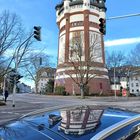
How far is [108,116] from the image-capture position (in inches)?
125

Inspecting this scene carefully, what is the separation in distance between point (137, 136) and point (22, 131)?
918mm

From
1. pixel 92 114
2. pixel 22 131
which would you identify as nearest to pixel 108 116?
pixel 92 114

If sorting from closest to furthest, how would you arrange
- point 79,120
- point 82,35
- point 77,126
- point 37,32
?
1. point 77,126
2. point 79,120
3. point 37,32
4. point 82,35

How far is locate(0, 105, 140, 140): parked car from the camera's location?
2676 millimetres

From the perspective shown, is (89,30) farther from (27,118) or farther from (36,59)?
(27,118)

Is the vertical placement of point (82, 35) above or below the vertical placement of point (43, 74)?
above

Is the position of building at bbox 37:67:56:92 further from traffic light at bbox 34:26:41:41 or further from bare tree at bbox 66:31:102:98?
traffic light at bbox 34:26:41:41

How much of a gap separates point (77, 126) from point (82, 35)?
235 feet

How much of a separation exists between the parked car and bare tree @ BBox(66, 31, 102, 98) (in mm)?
61708

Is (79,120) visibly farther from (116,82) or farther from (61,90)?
(116,82)

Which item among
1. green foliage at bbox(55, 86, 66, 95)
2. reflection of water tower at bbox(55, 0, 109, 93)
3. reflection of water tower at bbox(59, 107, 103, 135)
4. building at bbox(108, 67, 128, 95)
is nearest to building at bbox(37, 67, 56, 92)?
building at bbox(108, 67, 128, 95)

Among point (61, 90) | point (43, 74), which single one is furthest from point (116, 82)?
point (61, 90)

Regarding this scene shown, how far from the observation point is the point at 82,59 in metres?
71.6

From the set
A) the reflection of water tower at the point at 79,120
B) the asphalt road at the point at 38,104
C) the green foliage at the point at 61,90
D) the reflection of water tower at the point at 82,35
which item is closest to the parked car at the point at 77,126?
the reflection of water tower at the point at 79,120
